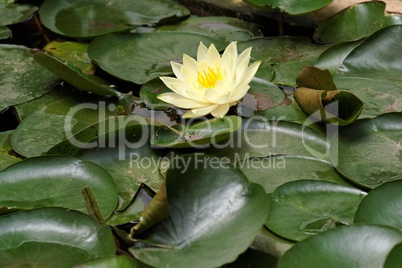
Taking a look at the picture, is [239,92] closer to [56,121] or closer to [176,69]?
[176,69]

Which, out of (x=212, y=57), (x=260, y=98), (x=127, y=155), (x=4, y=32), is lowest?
(x=4, y=32)

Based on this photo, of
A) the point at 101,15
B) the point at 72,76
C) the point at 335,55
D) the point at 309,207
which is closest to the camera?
the point at 309,207

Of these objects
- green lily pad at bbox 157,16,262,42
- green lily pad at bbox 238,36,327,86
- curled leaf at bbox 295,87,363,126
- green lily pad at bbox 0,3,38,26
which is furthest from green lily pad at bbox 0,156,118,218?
green lily pad at bbox 0,3,38,26

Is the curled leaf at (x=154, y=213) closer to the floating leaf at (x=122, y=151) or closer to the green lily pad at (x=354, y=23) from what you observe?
the floating leaf at (x=122, y=151)

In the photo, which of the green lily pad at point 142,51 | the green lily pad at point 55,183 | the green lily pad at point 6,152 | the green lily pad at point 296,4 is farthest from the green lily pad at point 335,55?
the green lily pad at point 6,152

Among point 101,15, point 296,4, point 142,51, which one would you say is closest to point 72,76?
point 142,51

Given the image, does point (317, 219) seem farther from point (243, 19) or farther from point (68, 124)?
point (243, 19)
